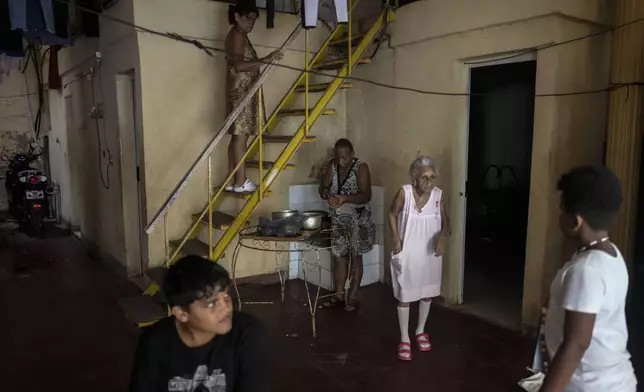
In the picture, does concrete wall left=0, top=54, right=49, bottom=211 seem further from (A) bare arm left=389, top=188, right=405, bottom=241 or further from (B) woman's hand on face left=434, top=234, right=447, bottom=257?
(B) woman's hand on face left=434, top=234, right=447, bottom=257

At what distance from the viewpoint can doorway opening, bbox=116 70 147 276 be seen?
210 inches

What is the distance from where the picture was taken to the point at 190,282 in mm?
1613

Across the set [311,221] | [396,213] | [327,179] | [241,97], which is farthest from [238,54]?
[396,213]

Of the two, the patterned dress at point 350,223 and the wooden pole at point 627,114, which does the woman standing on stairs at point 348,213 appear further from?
the wooden pole at point 627,114

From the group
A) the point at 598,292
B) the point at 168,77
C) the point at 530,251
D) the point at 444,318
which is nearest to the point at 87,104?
the point at 168,77

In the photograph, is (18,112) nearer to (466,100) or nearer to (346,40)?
(346,40)

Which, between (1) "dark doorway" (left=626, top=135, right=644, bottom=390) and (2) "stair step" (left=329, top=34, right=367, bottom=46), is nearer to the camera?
(1) "dark doorway" (left=626, top=135, right=644, bottom=390)

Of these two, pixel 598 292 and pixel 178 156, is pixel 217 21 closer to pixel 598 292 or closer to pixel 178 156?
pixel 178 156

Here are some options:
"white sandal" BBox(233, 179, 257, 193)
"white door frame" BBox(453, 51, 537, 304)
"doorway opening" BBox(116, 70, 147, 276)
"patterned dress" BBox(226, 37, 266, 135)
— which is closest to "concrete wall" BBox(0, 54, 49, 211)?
"doorway opening" BBox(116, 70, 147, 276)

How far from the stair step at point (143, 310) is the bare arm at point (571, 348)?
9.86 feet

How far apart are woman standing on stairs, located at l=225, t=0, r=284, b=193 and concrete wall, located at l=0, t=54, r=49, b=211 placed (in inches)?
240

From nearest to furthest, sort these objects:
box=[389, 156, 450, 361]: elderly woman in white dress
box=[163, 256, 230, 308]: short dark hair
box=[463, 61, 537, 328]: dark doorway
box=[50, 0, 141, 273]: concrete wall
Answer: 1. box=[163, 256, 230, 308]: short dark hair
2. box=[389, 156, 450, 361]: elderly woman in white dress
3. box=[50, 0, 141, 273]: concrete wall
4. box=[463, 61, 537, 328]: dark doorway

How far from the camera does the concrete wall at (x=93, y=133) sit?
5309 mm

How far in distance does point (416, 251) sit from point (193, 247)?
194cm
